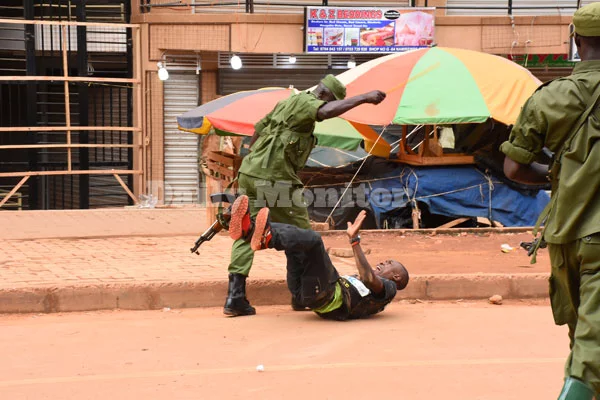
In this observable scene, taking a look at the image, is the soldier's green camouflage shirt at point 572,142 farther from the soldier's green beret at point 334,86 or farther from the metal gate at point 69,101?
the metal gate at point 69,101

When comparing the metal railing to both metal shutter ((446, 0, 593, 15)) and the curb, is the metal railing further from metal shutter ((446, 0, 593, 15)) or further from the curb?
the curb

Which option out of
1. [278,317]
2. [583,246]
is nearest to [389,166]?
[278,317]

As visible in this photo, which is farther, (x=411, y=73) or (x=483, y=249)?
(x=411, y=73)

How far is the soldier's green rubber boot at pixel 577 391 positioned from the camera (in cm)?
353

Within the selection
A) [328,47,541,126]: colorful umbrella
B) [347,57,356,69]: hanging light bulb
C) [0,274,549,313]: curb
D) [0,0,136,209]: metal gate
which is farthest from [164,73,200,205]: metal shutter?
[0,274,549,313]: curb

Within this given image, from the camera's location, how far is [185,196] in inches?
723

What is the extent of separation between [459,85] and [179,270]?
17.1 ft

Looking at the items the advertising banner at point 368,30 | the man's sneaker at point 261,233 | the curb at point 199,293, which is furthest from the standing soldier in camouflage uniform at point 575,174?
the advertising banner at point 368,30

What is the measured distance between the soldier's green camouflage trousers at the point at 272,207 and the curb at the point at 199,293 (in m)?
0.75

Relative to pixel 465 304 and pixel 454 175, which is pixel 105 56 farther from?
pixel 465 304

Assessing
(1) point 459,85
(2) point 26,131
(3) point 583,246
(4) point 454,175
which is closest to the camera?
(3) point 583,246

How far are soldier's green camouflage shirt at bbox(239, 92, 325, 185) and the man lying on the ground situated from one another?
49 centimetres

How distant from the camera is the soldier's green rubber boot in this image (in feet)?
11.6

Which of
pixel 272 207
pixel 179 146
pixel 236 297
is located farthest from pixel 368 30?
pixel 236 297
